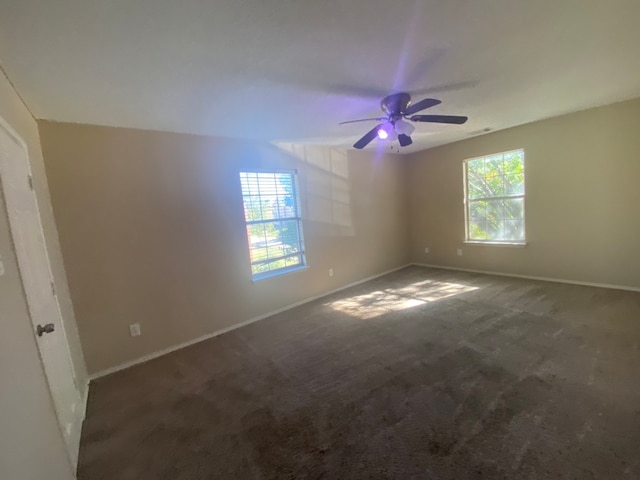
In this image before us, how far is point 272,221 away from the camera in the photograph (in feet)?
13.0

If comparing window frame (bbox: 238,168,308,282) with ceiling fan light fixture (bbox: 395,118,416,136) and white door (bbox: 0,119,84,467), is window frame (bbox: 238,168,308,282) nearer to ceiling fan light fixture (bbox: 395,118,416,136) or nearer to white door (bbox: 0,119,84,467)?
ceiling fan light fixture (bbox: 395,118,416,136)

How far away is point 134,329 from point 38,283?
132 cm

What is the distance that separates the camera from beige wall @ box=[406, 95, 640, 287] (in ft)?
11.6

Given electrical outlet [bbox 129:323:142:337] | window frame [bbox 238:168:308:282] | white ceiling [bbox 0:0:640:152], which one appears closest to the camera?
white ceiling [bbox 0:0:640:152]

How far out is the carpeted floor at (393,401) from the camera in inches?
61.1

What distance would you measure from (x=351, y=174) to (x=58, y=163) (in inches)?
152

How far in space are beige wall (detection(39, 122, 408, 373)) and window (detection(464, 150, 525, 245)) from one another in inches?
114

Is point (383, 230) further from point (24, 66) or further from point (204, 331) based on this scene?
point (24, 66)

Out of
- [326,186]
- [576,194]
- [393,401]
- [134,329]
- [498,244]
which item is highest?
[326,186]

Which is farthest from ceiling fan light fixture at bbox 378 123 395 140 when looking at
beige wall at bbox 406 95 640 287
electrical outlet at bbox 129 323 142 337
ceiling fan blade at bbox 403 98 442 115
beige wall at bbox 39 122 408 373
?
electrical outlet at bbox 129 323 142 337

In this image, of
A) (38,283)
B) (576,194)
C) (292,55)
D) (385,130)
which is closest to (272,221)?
(385,130)

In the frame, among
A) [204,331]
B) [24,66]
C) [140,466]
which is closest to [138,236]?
[204,331]

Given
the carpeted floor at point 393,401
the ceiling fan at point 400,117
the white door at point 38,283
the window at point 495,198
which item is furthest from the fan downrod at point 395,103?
the window at point 495,198

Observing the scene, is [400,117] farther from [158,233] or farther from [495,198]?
[495,198]
